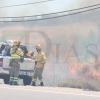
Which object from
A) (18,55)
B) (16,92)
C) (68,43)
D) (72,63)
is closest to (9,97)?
(16,92)

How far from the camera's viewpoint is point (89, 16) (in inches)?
944

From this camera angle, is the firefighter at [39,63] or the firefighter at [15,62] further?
the firefighter at [39,63]

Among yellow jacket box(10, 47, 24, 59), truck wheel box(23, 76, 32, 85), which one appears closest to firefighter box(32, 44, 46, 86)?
yellow jacket box(10, 47, 24, 59)

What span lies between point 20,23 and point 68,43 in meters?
4.19

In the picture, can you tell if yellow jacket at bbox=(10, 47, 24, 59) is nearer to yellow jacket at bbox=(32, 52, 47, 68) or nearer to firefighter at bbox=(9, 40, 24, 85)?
firefighter at bbox=(9, 40, 24, 85)

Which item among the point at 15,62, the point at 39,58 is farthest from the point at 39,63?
the point at 15,62

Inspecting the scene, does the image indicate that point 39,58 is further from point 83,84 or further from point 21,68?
point 83,84

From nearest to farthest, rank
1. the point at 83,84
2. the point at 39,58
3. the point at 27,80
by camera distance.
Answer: the point at 83,84 < the point at 39,58 < the point at 27,80

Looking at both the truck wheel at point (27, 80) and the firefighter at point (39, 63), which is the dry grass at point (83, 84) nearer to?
the firefighter at point (39, 63)

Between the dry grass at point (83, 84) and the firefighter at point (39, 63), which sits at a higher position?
the firefighter at point (39, 63)

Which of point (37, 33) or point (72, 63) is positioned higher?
point (37, 33)

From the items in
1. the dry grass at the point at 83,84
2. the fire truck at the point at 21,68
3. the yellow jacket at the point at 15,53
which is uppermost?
the yellow jacket at the point at 15,53

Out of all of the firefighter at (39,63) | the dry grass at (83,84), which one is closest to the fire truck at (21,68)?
the firefighter at (39,63)

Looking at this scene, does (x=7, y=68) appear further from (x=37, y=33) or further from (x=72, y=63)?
(x=37, y=33)
